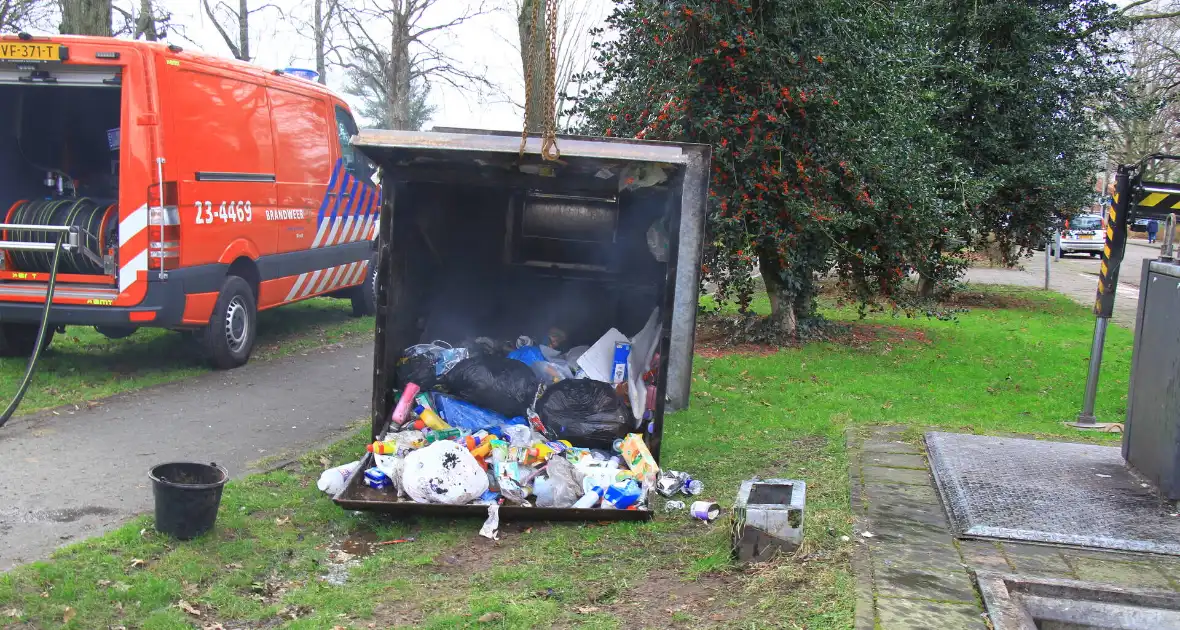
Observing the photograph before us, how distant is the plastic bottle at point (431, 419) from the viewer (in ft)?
18.8

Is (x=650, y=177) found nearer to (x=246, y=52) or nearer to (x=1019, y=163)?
(x=1019, y=163)

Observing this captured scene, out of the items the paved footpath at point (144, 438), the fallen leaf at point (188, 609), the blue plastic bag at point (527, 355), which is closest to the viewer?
the fallen leaf at point (188, 609)

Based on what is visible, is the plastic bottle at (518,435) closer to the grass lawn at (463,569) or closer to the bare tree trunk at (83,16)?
the grass lawn at (463,569)

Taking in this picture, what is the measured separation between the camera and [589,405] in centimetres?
580

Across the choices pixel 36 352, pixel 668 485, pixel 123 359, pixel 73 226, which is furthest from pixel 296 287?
pixel 668 485

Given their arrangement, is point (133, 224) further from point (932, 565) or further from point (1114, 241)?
point (1114, 241)

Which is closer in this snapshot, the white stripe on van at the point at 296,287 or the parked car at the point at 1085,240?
the white stripe on van at the point at 296,287

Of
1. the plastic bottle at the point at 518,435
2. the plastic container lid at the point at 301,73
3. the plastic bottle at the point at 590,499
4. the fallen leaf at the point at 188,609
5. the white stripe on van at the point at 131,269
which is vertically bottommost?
the fallen leaf at the point at 188,609

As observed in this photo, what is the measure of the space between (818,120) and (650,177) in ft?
13.6

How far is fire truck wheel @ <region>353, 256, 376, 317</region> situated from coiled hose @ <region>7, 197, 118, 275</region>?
3.81 meters

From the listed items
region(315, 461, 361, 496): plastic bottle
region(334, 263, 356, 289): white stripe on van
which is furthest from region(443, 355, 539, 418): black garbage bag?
region(334, 263, 356, 289): white stripe on van

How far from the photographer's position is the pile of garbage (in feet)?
16.4

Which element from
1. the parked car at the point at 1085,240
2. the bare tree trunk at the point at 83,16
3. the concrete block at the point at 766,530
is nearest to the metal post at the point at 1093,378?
the concrete block at the point at 766,530

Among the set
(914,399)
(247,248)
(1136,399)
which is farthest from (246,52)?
(1136,399)
